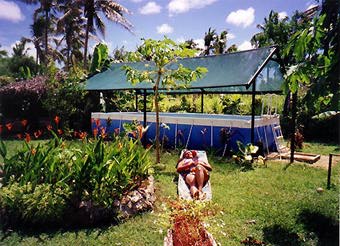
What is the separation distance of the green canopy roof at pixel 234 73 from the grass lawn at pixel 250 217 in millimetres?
2592

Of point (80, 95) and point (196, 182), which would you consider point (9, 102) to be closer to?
point (80, 95)

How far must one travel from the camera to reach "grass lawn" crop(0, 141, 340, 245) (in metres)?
3.86

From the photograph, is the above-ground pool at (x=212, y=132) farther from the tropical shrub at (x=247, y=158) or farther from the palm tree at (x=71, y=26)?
the palm tree at (x=71, y=26)

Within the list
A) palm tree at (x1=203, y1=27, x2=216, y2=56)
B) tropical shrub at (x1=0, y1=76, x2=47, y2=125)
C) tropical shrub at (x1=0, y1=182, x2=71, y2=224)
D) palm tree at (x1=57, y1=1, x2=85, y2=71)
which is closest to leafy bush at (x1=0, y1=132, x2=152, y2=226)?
tropical shrub at (x1=0, y1=182, x2=71, y2=224)

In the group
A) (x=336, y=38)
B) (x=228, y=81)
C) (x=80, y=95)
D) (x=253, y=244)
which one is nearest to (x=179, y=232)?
(x=253, y=244)

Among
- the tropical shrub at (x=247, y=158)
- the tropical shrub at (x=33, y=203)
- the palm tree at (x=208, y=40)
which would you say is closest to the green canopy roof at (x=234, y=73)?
the tropical shrub at (x=247, y=158)

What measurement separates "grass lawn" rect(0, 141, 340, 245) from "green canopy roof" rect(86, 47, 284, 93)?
102 inches

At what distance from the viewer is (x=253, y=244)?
148 inches

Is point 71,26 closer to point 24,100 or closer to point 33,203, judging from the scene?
point 24,100

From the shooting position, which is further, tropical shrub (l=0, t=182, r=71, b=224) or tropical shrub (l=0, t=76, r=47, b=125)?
tropical shrub (l=0, t=76, r=47, b=125)

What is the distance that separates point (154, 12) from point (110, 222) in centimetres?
381

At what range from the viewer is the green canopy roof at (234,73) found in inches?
309

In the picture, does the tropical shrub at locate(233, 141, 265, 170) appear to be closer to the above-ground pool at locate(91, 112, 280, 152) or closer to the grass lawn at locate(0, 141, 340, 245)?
the grass lawn at locate(0, 141, 340, 245)

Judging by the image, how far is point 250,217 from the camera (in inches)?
179
